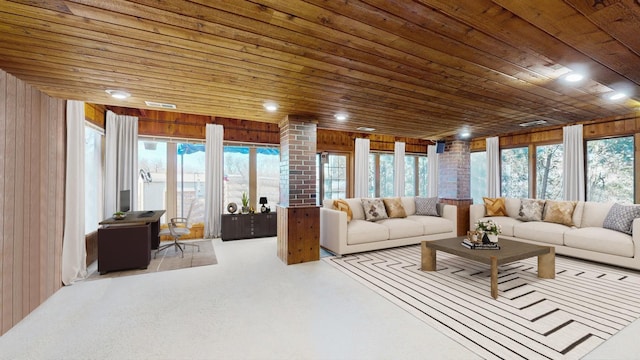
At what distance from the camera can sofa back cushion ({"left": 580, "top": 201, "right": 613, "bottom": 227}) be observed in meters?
4.29

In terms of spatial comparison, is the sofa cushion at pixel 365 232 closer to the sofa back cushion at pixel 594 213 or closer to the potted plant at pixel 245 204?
the potted plant at pixel 245 204

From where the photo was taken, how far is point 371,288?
310cm

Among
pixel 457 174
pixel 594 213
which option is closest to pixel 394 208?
pixel 457 174

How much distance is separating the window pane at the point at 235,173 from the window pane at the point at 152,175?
47.3 inches

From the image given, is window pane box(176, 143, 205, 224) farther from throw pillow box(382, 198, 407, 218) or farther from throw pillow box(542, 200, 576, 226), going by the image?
throw pillow box(542, 200, 576, 226)

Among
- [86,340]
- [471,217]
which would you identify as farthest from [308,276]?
[471,217]

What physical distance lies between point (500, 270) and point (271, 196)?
4.60 metres

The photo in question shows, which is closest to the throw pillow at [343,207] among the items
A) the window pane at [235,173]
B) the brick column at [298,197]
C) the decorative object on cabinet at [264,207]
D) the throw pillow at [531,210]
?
the brick column at [298,197]

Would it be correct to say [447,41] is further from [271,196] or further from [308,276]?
[271,196]

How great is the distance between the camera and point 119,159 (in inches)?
192

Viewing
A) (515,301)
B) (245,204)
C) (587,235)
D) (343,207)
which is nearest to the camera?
(515,301)

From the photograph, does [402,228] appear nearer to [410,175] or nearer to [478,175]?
[410,175]

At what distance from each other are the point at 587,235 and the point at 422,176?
4232 mm

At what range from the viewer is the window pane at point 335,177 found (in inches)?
270
